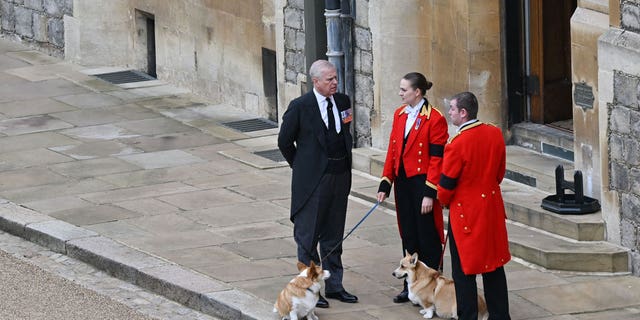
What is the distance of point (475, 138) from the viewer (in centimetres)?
1009

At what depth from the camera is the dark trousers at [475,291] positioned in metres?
10.3

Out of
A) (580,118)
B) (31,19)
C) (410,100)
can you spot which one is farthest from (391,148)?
(31,19)

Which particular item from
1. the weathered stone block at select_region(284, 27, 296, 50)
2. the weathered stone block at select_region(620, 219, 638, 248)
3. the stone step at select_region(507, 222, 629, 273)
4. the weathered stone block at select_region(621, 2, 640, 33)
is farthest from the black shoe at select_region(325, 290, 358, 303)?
the weathered stone block at select_region(284, 27, 296, 50)

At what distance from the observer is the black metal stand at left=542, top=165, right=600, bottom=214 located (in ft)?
39.9

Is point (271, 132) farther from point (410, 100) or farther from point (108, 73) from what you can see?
point (410, 100)

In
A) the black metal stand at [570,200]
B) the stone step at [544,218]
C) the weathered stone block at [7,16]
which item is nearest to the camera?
the stone step at [544,218]

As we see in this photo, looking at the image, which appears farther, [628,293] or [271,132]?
[271,132]

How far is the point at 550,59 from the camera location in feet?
47.3

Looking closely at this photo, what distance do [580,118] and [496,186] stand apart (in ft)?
8.66

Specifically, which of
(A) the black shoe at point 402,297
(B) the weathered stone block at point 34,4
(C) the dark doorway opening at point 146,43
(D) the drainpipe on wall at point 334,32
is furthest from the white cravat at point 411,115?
(B) the weathered stone block at point 34,4

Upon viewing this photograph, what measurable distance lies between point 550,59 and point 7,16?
33.1 feet

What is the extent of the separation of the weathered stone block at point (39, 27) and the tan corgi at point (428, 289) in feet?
37.5

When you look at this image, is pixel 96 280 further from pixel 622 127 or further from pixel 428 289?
pixel 622 127

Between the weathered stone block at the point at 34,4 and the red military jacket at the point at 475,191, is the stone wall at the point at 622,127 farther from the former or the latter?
the weathered stone block at the point at 34,4
